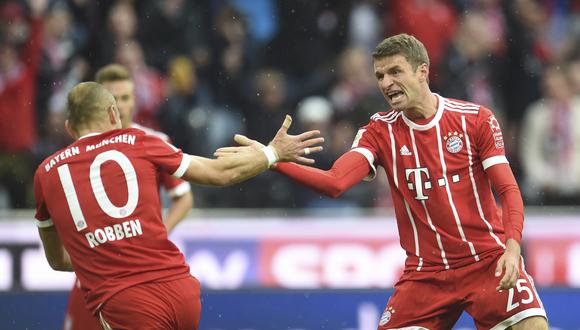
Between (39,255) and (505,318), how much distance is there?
5.01 meters

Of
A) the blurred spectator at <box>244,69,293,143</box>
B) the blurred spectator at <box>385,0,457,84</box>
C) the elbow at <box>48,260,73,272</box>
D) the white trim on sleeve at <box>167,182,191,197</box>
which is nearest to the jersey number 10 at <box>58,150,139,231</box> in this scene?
the elbow at <box>48,260,73,272</box>

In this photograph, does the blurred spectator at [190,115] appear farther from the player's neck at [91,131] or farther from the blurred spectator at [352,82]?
the player's neck at [91,131]

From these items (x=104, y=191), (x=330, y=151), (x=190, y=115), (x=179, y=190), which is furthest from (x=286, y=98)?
(x=104, y=191)

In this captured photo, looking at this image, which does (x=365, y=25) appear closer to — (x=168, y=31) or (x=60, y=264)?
(x=168, y=31)

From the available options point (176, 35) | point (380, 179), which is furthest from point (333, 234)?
point (176, 35)

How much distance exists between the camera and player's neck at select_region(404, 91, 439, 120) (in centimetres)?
620

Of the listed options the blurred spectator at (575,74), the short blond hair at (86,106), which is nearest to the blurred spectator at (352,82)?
the blurred spectator at (575,74)

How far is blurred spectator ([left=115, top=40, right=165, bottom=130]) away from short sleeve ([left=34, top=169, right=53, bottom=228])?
5131 mm

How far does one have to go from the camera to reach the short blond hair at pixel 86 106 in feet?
19.2

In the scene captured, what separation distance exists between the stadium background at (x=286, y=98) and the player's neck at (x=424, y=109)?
364cm

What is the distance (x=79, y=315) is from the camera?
7102mm

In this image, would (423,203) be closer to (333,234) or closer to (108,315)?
(108,315)

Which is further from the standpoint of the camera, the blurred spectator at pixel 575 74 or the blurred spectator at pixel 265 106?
the blurred spectator at pixel 575 74

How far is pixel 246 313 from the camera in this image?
29.5ft
